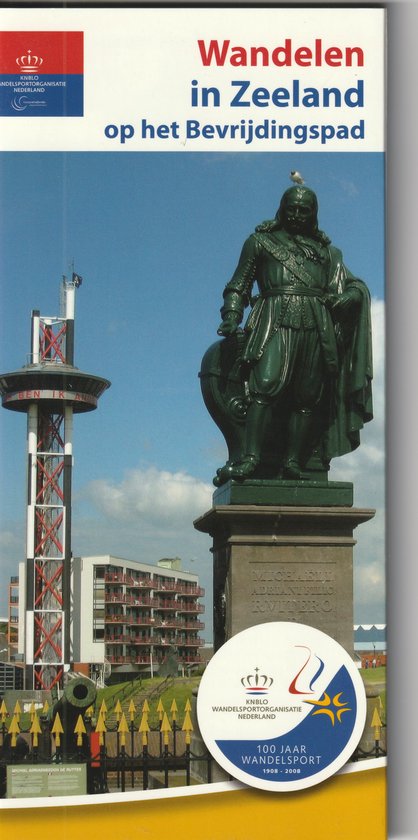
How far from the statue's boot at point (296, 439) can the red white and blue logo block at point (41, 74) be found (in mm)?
2863

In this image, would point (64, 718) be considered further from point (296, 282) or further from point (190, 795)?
point (296, 282)

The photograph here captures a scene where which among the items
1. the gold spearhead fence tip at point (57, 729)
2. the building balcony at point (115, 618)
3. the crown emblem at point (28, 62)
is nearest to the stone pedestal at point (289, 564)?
the gold spearhead fence tip at point (57, 729)

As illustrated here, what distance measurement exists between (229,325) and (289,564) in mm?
1853

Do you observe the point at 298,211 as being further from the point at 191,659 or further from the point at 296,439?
the point at 191,659

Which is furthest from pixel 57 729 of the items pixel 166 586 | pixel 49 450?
pixel 49 450

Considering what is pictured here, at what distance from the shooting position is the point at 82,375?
10422 millimetres

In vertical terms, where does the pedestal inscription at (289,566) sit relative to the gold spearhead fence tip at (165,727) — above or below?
above

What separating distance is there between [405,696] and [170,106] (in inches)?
190

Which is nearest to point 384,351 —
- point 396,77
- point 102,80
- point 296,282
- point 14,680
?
point 296,282

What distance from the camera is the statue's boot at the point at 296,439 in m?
9.48

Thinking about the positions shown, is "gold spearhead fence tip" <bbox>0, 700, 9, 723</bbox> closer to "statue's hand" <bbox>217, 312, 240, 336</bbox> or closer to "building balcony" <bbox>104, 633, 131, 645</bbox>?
"building balcony" <bbox>104, 633, 131, 645</bbox>

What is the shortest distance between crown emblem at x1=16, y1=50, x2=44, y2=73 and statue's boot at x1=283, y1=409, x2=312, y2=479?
3305 millimetres

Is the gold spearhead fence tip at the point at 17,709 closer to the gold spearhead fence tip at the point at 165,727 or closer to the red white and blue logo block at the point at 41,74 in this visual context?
the gold spearhead fence tip at the point at 165,727

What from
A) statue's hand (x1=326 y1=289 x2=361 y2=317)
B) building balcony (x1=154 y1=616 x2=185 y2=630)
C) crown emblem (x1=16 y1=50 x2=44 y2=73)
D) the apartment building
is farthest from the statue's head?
building balcony (x1=154 y1=616 x2=185 y2=630)
